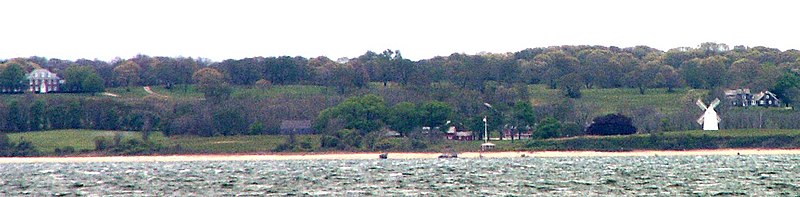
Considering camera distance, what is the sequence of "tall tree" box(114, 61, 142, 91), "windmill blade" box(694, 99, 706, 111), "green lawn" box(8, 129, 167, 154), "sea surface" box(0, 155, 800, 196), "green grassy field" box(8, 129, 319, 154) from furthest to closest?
"tall tree" box(114, 61, 142, 91) < "windmill blade" box(694, 99, 706, 111) < "green lawn" box(8, 129, 167, 154) < "green grassy field" box(8, 129, 319, 154) < "sea surface" box(0, 155, 800, 196)

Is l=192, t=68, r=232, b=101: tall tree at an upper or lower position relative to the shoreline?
upper

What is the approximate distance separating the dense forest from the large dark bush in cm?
294

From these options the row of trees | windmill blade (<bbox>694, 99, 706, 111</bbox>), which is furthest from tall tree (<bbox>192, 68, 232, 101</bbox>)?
windmill blade (<bbox>694, 99, 706, 111</bbox>)

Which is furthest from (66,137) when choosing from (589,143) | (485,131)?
(589,143)

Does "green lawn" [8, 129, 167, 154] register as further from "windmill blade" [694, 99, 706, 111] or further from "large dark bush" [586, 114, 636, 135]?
"windmill blade" [694, 99, 706, 111]

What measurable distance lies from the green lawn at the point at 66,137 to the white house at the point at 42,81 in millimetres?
34994

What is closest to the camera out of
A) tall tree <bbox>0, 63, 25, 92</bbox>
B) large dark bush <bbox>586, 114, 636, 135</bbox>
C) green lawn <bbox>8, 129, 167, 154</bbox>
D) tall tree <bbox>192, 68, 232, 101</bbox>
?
large dark bush <bbox>586, 114, 636, 135</bbox>

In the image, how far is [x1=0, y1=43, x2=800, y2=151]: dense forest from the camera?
128 m

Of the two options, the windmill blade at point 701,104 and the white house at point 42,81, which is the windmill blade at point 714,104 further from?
the white house at point 42,81

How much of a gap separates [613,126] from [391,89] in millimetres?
42323

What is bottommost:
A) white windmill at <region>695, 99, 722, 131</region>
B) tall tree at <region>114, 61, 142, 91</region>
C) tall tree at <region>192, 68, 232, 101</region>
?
white windmill at <region>695, 99, 722, 131</region>

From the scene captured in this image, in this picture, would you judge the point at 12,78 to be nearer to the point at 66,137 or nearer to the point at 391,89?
the point at 66,137

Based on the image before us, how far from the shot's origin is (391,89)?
155875 mm

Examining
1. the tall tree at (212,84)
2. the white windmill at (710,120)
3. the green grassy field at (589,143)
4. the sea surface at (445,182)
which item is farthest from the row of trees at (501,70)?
the sea surface at (445,182)
